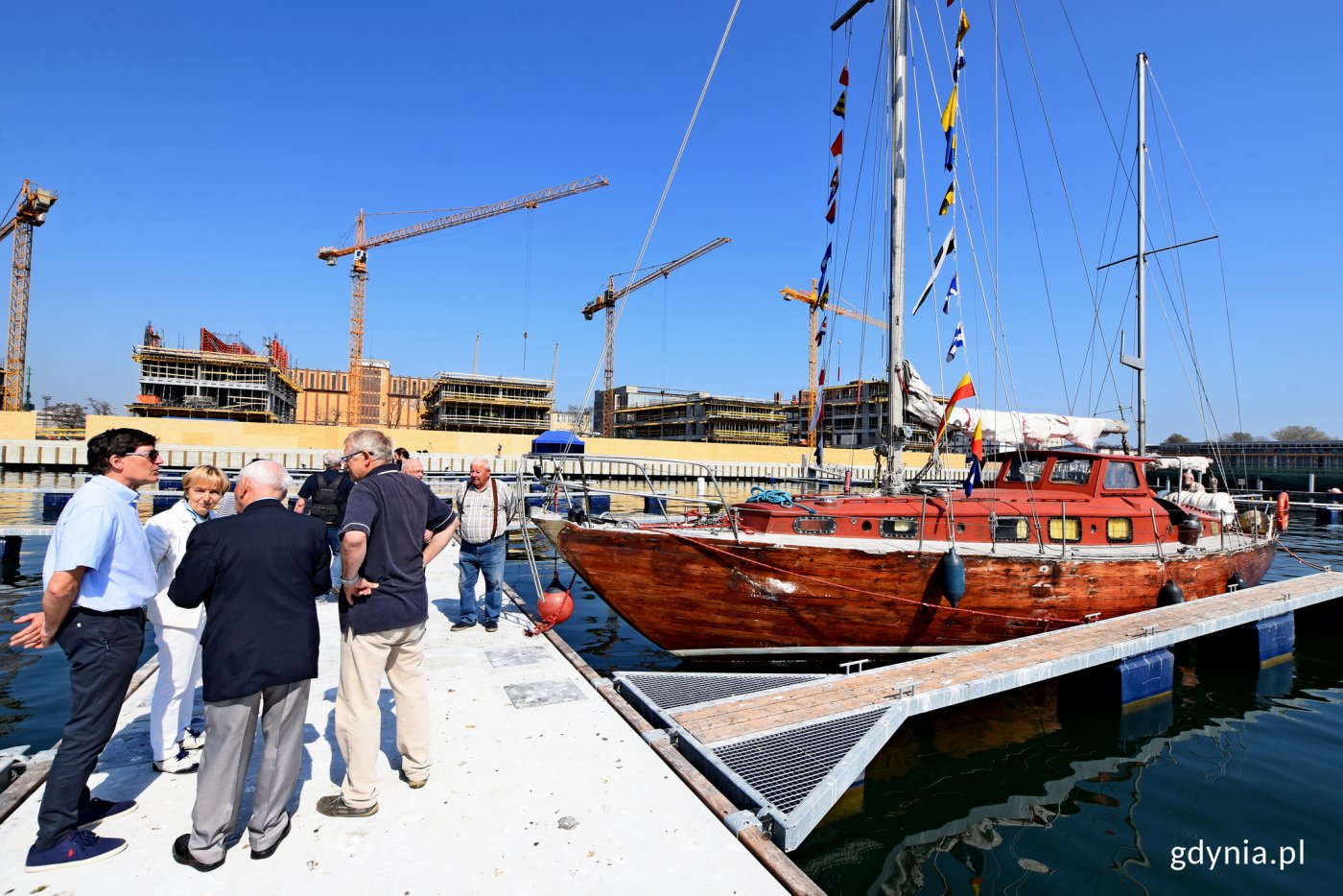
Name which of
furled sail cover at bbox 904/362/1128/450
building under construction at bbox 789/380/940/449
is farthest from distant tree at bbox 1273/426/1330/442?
furled sail cover at bbox 904/362/1128/450

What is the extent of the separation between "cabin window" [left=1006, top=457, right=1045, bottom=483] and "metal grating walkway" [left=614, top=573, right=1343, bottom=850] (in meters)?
2.84

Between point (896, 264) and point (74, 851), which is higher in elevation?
point (896, 264)

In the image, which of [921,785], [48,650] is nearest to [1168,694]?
[921,785]

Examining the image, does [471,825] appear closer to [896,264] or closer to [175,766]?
[175,766]

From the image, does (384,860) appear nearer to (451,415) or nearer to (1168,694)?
(1168,694)

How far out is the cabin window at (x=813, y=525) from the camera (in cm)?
824

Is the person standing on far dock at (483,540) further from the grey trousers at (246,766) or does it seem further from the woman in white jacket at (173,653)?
the grey trousers at (246,766)

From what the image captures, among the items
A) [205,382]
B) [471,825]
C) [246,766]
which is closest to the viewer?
[246,766]

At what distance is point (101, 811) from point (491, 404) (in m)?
65.1

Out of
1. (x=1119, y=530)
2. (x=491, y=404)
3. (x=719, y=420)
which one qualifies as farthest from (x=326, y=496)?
(x=719, y=420)

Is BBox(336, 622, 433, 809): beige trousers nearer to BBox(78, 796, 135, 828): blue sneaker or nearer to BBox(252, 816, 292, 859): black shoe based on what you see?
BBox(252, 816, 292, 859): black shoe

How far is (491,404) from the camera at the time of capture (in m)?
66.3

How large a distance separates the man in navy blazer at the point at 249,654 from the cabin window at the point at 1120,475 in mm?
10913

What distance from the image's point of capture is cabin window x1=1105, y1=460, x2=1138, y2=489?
10.0 metres
